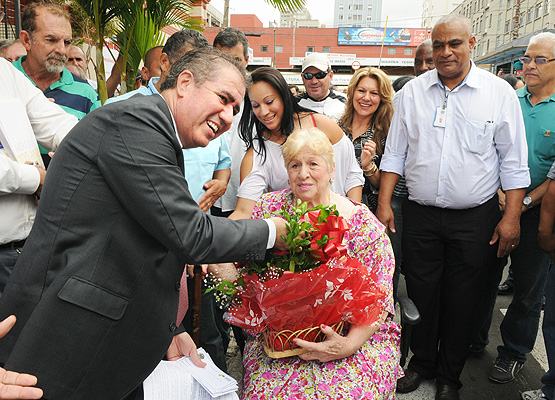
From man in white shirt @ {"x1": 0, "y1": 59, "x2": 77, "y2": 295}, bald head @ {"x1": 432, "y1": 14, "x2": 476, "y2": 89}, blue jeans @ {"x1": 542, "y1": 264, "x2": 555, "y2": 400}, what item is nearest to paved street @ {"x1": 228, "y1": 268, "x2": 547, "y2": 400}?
blue jeans @ {"x1": 542, "y1": 264, "x2": 555, "y2": 400}

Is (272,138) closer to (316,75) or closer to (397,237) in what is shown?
(397,237)

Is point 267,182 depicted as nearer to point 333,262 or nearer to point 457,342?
point 333,262

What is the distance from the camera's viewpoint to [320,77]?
15.2 feet

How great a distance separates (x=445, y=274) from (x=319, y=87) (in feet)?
8.18

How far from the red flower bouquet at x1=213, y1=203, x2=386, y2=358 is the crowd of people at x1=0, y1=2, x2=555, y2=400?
0.09m

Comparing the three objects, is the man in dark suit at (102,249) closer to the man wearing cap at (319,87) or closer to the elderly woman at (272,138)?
the elderly woman at (272,138)

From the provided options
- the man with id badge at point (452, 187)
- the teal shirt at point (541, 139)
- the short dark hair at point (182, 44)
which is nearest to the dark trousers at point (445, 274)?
the man with id badge at point (452, 187)

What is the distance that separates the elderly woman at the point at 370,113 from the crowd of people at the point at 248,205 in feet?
0.06

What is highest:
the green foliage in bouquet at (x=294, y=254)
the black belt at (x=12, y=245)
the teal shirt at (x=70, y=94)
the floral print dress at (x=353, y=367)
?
the teal shirt at (x=70, y=94)

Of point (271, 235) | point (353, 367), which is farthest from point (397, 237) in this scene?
point (271, 235)

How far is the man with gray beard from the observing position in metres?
2.88

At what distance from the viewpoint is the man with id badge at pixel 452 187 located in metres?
2.89

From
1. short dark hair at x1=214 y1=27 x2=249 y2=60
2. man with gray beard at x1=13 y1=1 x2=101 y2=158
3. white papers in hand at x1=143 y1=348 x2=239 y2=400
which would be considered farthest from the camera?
short dark hair at x1=214 y1=27 x2=249 y2=60

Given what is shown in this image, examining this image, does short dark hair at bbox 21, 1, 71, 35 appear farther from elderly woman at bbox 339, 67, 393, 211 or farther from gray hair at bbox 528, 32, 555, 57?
gray hair at bbox 528, 32, 555, 57
